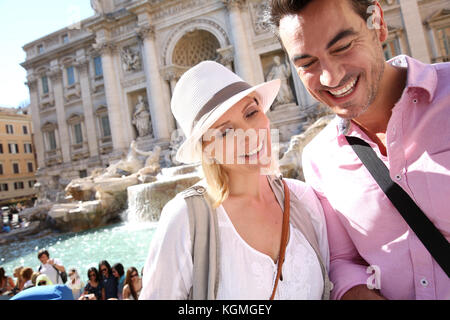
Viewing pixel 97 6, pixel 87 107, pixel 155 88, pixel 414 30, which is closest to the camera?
pixel 414 30

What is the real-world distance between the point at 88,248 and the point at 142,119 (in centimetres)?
1047

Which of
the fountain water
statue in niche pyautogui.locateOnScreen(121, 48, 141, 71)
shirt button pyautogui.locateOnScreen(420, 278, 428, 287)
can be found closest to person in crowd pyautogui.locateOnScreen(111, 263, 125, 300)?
shirt button pyautogui.locateOnScreen(420, 278, 428, 287)

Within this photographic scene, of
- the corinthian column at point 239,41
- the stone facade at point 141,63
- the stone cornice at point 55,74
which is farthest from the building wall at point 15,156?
the corinthian column at point 239,41

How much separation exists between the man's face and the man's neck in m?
0.12

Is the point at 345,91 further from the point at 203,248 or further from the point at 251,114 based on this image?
the point at 203,248

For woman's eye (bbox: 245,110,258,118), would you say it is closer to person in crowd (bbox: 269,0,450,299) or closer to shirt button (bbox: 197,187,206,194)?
person in crowd (bbox: 269,0,450,299)

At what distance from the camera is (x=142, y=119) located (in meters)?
17.0

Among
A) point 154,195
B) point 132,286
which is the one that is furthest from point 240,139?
point 154,195

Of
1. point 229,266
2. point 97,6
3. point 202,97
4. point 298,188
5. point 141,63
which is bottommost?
point 229,266

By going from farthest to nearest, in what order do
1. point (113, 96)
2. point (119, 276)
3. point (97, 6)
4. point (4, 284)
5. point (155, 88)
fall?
point (97, 6) < point (113, 96) < point (155, 88) < point (4, 284) < point (119, 276)

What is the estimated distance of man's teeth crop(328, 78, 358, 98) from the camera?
1.12 m

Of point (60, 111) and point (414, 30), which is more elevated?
point (60, 111)

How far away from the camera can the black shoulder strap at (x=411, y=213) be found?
994 millimetres

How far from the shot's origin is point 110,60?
17438 millimetres
